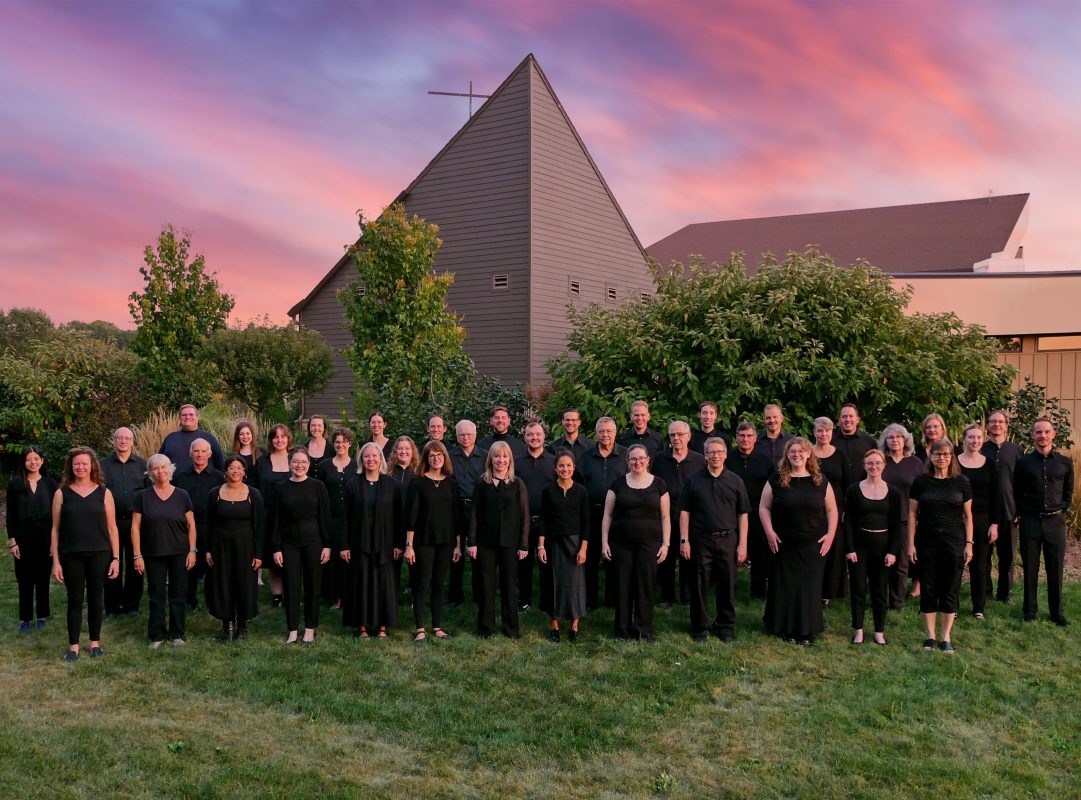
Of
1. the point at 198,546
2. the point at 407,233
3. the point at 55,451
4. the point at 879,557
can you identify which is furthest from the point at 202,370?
the point at 879,557

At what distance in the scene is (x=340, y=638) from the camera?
7.94 metres

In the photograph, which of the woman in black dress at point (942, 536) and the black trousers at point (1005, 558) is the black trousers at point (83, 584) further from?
the black trousers at point (1005, 558)

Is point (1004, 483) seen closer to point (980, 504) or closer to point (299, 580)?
point (980, 504)

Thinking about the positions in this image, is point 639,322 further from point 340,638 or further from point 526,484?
point 340,638

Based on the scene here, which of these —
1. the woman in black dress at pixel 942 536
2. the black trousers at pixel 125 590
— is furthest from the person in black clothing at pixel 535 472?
the black trousers at pixel 125 590

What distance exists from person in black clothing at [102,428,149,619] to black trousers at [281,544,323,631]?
1.87 m

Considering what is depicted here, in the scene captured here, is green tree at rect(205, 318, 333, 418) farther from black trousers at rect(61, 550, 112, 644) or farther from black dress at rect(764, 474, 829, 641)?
black dress at rect(764, 474, 829, 641)

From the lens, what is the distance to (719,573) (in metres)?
7.99

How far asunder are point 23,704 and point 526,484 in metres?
4.69

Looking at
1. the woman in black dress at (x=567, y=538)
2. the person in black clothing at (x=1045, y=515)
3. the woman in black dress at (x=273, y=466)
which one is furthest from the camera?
the woman in black dress at (x=273, y=466)

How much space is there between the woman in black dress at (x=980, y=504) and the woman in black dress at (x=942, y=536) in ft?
3.25

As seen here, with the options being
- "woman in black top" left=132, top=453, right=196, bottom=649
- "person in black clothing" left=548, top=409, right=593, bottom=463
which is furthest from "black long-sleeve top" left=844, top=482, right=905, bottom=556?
"woman in black top" left=132, top=453, right=196, bottom=649

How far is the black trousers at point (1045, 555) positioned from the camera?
831cm

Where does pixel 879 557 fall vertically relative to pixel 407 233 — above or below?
below
